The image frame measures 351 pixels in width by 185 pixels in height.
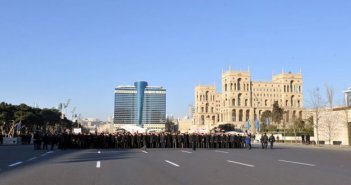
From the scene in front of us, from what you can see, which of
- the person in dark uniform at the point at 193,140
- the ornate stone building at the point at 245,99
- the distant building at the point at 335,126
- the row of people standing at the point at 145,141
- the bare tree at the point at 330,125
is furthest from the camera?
the ornate stone building at the point at 245,99

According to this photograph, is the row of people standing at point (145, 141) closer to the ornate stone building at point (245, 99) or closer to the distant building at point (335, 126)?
the distant building at point (335, 126)

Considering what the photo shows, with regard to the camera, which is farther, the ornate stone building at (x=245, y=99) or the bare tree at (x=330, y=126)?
the ornate stone building at (x=245, y=99)

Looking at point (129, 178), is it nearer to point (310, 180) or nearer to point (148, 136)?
point (310, 180)

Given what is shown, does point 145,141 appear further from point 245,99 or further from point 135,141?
point 245,99

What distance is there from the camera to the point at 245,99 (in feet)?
553

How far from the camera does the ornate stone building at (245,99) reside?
543 ft

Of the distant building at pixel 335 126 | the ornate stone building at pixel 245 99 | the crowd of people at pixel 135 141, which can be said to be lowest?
the crowd of people at pixel 135 141

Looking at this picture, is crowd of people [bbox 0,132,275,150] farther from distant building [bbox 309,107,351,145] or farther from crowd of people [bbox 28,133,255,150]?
distant building [bbox 309,107,351,145]

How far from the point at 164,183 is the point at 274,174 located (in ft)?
14.0

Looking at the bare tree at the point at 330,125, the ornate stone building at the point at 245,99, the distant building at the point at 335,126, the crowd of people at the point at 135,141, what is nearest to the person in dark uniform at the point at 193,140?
the crowd of people at the point at 135,141

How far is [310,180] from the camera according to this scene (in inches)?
454

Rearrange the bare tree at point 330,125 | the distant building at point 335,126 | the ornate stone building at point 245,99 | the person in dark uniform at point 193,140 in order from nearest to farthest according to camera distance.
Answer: the person in dark uniform at point 193,140
the distant building at point 335,126
the bare tree at point 330,125
the ornate stone building at point 245,99

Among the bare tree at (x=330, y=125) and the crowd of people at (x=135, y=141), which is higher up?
the bare tree at (x=330, y=125)

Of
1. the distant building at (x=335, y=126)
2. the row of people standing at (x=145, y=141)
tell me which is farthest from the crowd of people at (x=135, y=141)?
the distant building at (x=335, y=126)
